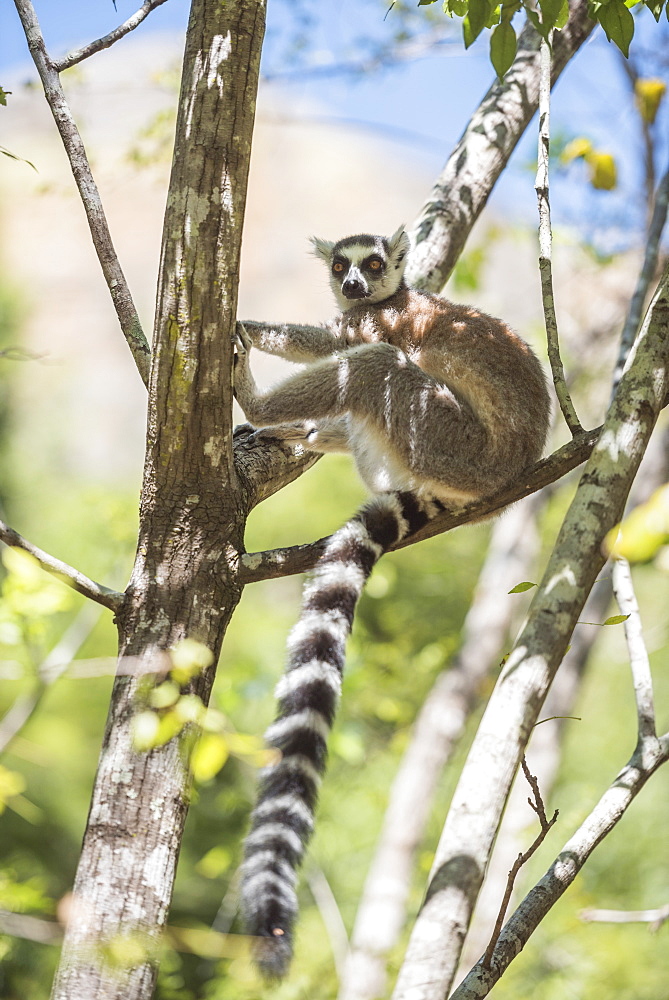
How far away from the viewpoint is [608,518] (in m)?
2.15

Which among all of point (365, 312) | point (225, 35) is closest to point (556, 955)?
point (365, 312)

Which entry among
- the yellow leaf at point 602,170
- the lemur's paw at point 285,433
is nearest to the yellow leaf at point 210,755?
the lemur's paw at point 285,433

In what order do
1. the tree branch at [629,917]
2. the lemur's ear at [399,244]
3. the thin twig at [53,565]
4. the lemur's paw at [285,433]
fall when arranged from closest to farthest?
the thin twig at [53,565]
the tree branch at [629,917]
the lemur's paw at [285,433]
the lemur's ear at [399,244]

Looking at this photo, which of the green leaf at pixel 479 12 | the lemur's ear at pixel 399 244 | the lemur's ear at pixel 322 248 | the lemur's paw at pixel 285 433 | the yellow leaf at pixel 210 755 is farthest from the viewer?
the lemur's ear at pixel 322 248

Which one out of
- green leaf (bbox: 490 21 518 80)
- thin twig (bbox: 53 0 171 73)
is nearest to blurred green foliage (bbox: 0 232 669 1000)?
thin twig (bbox: 53 0 171 73)

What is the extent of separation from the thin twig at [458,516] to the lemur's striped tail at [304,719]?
0.09 m

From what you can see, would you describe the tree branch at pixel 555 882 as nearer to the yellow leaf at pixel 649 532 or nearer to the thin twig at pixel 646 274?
the yellow leaf at pixel 649 532

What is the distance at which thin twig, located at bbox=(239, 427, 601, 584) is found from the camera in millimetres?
2512

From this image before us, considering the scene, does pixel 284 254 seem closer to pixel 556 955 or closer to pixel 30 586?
pixel 556 955

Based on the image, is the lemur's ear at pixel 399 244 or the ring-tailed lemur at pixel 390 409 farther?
the lemur's ear at pixel 399 244

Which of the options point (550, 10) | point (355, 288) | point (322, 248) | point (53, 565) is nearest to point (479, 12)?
point (550, 10)

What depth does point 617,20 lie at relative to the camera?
7.17ft

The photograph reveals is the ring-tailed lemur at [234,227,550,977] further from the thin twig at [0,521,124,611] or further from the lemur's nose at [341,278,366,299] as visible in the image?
the thin twig at [0,521,124,611]

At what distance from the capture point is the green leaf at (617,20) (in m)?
2.18
